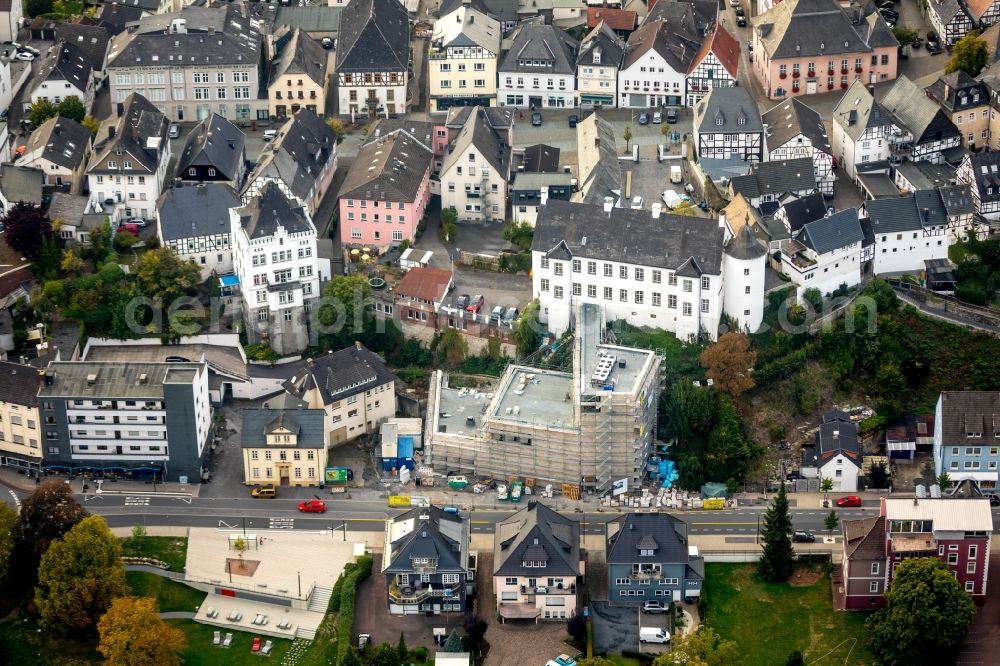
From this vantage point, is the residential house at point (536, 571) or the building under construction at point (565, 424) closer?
the residential house at point (536, 571)

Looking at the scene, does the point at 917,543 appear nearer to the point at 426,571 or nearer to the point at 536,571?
the point at 536,571

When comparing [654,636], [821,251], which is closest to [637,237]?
[821,251]

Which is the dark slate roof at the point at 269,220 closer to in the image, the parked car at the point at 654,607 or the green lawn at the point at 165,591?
the green lawn at the point at 165,591

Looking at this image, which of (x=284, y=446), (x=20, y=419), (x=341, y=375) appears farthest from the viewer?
(x=341, y=375)

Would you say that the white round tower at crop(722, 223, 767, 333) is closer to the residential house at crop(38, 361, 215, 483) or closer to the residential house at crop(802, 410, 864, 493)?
the residential house at crop(802, 410, 864, 493)

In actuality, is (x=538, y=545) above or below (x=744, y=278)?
below

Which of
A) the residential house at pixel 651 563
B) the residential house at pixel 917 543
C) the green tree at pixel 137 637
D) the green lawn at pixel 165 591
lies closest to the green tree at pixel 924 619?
the residential house at pixel 917 543

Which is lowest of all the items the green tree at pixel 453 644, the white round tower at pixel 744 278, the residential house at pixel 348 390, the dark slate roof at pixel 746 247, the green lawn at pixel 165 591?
the green tree at pixel 453 644

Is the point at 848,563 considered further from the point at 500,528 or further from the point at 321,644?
the point at 321,644
